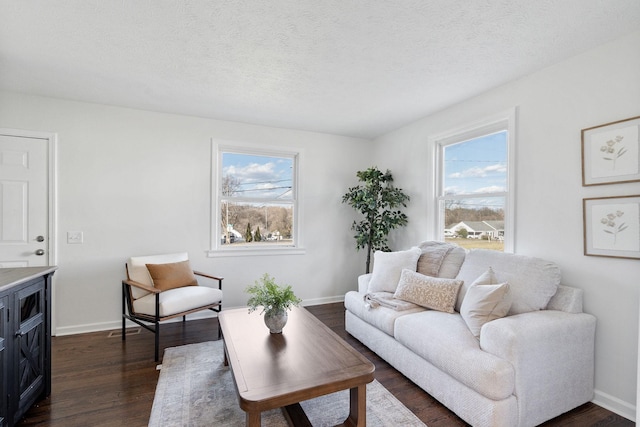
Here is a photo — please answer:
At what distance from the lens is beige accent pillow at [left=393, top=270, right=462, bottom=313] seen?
8.31 feet

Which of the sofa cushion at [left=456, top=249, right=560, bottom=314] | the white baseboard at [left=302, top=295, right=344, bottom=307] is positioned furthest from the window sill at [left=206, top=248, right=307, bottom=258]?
the sofa cushion at [left=456, top=249, right=560, bottom=314]

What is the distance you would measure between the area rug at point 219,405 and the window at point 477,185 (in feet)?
5.73

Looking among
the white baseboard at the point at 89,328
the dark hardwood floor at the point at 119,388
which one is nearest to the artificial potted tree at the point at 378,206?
the dark hardwood floor at the point at 119,388

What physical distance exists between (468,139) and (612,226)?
155cm

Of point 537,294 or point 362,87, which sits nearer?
point 537,294

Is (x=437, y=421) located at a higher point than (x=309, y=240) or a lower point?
lower

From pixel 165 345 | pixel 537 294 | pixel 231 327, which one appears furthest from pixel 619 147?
pixel 165 345

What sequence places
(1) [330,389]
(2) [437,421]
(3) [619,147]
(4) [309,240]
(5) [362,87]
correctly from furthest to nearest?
(4) [309,240] → (5) [362,87] → (3) [619,147] → (2) [437,421] → (1) [330,389]

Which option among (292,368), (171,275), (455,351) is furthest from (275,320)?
(171,275)

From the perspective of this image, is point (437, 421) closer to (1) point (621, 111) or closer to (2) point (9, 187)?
(1) point (621, 111)

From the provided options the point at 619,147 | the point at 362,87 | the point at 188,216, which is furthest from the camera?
the point at 188,216

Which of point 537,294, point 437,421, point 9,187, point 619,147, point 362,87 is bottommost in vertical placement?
point 437,421

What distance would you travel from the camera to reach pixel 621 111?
80.9 inches

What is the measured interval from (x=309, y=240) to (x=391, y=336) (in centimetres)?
210
